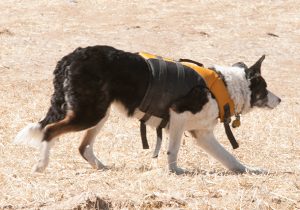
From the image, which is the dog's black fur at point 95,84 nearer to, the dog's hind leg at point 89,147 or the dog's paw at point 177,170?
the dog's hind leg at point 89,147

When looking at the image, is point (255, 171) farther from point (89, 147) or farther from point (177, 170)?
point (89, 147)

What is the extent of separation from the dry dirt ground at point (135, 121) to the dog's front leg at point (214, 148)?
0.20 meters

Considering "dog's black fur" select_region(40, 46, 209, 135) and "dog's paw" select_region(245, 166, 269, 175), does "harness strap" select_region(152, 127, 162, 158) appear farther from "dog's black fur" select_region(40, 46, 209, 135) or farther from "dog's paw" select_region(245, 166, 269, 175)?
"dog's paw" select_region(245, 166, 269, 175)

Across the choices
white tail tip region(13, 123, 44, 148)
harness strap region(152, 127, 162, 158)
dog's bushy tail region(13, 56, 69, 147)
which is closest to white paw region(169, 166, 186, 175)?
harness strap region(152, 127, 162, 158)

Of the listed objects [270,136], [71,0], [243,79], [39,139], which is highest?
[243,79]

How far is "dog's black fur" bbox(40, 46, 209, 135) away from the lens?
667 cm

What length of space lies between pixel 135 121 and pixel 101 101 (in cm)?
300

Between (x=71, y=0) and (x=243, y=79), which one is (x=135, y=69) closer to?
(x=243, y=79)

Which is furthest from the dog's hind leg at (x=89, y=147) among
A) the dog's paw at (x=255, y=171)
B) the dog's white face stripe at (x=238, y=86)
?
the dog's paw at (x=255, y=171)

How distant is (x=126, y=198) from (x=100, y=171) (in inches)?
61.3

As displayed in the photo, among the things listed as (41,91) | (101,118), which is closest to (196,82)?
(101,118)

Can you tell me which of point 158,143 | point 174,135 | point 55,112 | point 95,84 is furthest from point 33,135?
point 174,135

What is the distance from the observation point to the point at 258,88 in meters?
7.56

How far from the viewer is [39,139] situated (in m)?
6.78
